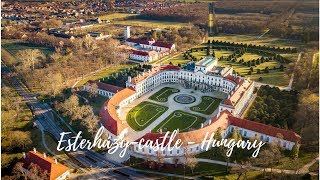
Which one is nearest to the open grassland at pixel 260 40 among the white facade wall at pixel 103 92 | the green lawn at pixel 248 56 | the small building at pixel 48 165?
the green lawn at pixel 248 56

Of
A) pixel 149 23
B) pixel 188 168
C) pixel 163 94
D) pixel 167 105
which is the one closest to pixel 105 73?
pixel 163 94

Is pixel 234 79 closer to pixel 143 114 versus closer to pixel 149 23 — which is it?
pixel 143 114

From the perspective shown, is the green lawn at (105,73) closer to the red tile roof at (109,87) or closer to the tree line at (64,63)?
the tree line at (64,63)

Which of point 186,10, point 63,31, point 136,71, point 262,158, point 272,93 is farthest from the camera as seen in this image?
point 63,31

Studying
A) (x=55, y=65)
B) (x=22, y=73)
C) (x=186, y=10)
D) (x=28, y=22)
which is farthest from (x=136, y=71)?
(x=28, y=22)

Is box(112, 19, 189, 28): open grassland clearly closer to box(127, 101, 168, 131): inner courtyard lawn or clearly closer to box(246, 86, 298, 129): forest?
box(127, 101, 168, 131): inner courtyard lawn

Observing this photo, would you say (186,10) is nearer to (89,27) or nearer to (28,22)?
(89,27)

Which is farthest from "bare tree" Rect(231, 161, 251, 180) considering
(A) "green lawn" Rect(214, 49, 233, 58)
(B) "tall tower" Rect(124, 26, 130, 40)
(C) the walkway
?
(B) "tall tower" Rect(124, 26, 130, 40)
